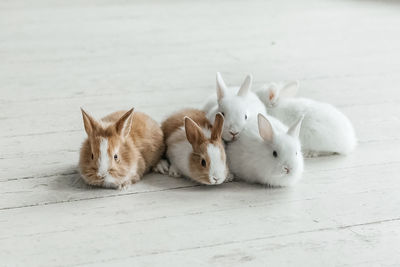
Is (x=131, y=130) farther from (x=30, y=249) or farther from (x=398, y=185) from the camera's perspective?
(x=398, y=185)

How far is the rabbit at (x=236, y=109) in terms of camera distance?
205cm

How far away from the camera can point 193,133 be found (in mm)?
1967

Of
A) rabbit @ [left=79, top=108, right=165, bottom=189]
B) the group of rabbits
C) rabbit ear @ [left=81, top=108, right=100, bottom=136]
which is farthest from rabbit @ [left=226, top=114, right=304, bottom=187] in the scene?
rabbit ear @ [left=81, top=108, right=100, bottom=136]

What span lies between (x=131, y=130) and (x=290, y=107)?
0.58 metres

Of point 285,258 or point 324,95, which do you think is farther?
point 324,95

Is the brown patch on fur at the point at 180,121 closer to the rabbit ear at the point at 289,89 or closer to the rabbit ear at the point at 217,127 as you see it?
the rabbit ear at the point at 217,127

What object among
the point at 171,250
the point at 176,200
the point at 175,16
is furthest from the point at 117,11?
the point at 171,250

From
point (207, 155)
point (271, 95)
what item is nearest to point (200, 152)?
point (207, 155)

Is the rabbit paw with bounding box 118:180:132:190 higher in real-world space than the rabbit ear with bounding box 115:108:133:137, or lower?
lower

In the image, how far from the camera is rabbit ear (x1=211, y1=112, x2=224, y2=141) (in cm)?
196

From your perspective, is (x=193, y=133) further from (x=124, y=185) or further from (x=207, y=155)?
(x=124, y=185)

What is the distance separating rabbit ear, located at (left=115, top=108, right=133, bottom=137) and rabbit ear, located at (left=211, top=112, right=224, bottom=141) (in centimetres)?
25

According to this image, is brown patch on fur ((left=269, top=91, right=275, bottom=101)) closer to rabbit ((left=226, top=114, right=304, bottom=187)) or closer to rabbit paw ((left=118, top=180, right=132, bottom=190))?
rabbit ((left=226, top=114, right=304, bottom=187))

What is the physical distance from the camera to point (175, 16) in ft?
13.7
